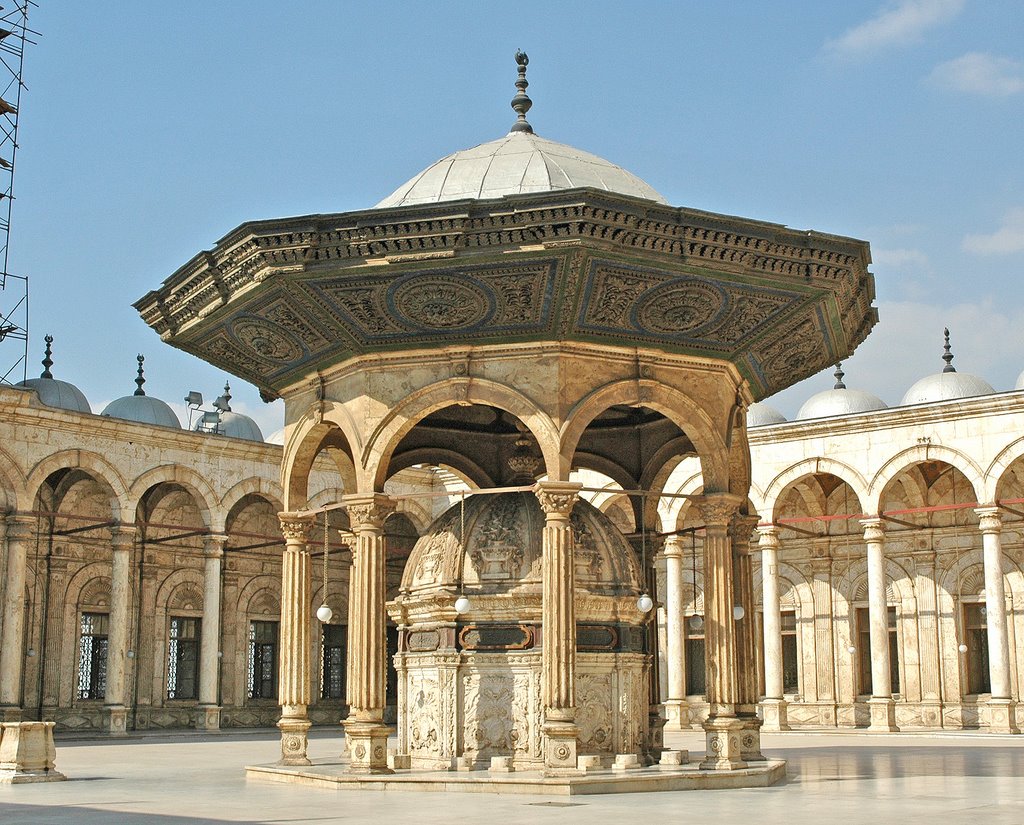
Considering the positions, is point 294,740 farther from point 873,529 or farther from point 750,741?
point 873,529

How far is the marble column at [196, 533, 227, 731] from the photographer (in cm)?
2727

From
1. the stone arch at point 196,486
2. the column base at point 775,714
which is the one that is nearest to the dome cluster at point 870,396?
the column base at point 775,714

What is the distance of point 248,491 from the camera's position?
2809 cm

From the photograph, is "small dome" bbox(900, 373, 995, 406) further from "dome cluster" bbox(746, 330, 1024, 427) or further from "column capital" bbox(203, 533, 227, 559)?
"column capital" bbox(203, 533, 227, 559)

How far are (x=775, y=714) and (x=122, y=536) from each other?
532 inches

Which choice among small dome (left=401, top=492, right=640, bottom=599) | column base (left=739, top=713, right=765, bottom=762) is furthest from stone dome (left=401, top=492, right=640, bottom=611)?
column base (left=739, top=713, right=765, bottom=762)

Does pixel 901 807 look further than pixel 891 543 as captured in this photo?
No

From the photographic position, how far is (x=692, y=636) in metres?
31.4

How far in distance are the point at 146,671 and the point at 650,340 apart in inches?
773

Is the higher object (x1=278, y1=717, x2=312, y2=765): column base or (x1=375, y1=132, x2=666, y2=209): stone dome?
(x1=375, y1=132, x2=666, y2=209): stone dome

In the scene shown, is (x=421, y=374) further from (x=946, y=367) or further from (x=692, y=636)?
(x=946, y=367)

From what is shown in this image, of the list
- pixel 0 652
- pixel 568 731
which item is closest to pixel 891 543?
pixel 0 652

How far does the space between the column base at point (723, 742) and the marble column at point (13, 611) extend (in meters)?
16.2

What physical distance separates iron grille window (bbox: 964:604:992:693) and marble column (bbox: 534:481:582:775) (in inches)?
774
